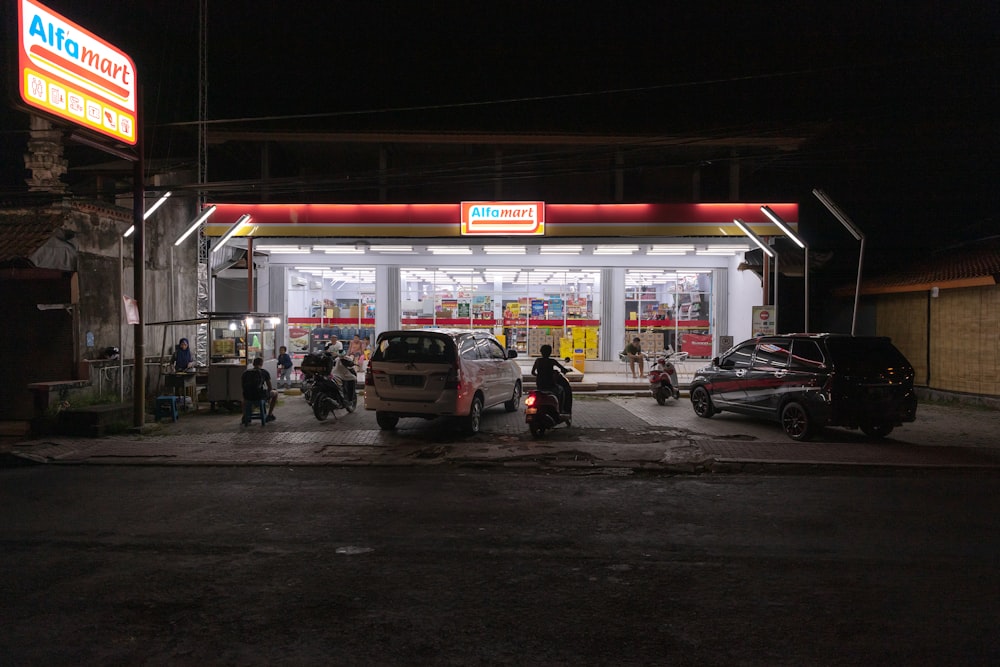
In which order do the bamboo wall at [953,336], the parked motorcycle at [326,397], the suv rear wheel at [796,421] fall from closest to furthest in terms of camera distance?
the suv rear wheel at [796,421]
the parked motorcycle at [326,397]
the bamboo wall at [953,336]

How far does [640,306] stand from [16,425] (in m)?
17.4

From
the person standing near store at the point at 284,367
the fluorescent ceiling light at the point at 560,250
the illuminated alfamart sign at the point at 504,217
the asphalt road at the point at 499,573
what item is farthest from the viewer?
the fluorescent ceiling light at the point at 560,250

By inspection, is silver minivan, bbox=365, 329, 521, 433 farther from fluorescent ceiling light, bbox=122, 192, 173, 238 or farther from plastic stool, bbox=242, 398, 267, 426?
fluorescent ceiling light, bbox=122, 192, 173, 238

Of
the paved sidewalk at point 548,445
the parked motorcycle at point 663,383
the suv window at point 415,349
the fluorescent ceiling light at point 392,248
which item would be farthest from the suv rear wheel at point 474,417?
the fluorescent ceiling light at point 392,248

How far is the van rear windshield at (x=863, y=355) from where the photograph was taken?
10.2 meters

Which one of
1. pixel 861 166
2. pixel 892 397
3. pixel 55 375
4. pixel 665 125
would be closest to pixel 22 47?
pixel 55 375

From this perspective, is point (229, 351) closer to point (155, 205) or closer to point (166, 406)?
point (166, 406)

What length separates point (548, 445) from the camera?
33.8 ft

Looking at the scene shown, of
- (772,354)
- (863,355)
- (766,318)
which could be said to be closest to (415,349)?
(772,354)

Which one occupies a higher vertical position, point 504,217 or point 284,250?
point 504,217

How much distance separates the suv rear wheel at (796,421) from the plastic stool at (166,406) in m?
12.0

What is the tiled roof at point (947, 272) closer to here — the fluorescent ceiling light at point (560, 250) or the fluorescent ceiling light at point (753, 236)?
the fluorescent ceiling light at point (753, 236)

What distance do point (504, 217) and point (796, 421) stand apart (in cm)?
885

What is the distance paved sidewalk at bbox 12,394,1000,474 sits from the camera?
30.4 feet
